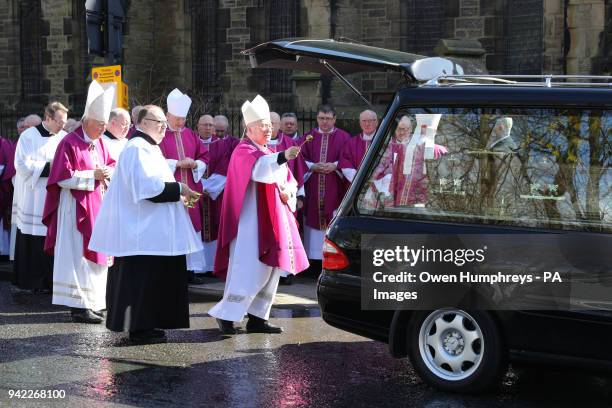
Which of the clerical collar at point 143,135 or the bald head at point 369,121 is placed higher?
the bald head at point 369,121

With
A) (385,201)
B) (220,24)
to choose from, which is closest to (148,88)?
(220,24)

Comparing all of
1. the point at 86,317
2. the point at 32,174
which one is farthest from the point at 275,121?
the point at 86,317

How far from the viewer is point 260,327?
9453 mm

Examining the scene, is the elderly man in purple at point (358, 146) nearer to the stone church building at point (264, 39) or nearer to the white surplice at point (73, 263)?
the white surplice at point (73, 263)

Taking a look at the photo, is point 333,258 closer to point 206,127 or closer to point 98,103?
point 98,103

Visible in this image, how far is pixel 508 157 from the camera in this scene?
22.7ft

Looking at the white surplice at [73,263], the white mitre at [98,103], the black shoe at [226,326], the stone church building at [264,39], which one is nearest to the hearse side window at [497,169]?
the black shoe at [226,326]

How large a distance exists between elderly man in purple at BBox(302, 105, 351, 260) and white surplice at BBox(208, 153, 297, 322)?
3.94 m

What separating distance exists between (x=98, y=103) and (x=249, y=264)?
214 cm

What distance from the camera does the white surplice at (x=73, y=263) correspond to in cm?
1016

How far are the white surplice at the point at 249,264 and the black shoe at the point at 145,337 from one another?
528 mm

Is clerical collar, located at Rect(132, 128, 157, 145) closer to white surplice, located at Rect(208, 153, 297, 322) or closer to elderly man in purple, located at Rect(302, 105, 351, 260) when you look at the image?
white surplice, located at Rect(208, 153, 297, 322)

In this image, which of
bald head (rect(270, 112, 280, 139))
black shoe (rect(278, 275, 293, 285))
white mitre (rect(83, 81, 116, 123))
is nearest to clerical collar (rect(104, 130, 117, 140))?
white mitre (rect(83, 81, 116, 123))

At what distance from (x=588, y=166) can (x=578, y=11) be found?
50.0 feet
